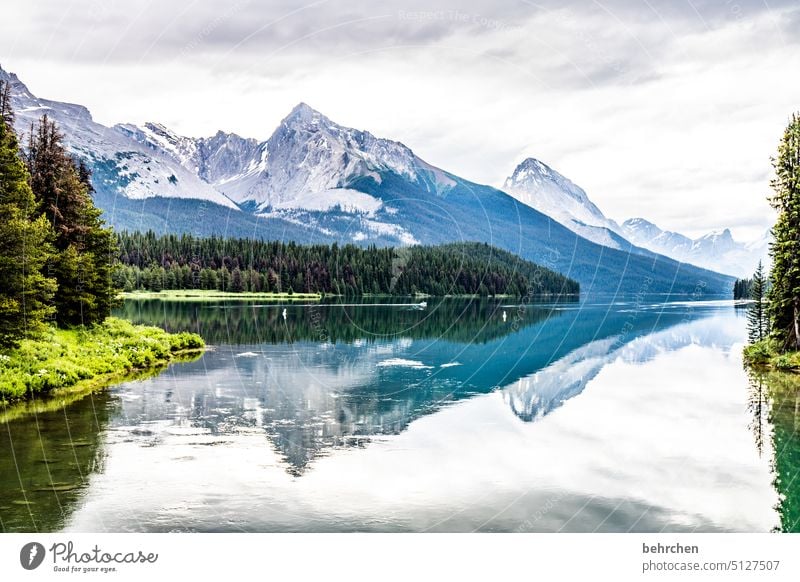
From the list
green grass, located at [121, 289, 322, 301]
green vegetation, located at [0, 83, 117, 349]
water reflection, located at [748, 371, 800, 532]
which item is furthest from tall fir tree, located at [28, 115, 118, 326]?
green grass, located at [121, 289, 322, 301]

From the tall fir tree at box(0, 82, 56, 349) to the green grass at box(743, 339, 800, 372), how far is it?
4539 centimetres

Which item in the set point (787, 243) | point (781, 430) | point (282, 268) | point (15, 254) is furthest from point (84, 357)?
point (282, 268)

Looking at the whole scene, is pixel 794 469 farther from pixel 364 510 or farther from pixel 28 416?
pixel 28 416

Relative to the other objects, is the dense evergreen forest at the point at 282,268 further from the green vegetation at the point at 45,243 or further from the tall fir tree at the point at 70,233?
the tall fir tree at the point at 70,233

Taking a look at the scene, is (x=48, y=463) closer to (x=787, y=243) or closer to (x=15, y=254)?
(x=15, y=254)

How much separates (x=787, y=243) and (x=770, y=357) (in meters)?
8.87

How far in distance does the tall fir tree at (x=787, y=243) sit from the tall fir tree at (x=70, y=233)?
45542mm

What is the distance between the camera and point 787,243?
1983 inches

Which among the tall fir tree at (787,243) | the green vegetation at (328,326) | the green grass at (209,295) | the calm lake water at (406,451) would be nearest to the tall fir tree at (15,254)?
the calm lake water at (406,451)

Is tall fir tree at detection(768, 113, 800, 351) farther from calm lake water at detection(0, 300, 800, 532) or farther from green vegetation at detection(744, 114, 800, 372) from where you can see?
calm lake water at detection(0, 300, 800, 532)

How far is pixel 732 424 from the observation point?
3178 centimetres

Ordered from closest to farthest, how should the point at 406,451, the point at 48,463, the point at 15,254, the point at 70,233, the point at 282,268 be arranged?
the point at 48,463, the point at 406,451, the point at 15,254, the point at 70,233, the point at 282,268

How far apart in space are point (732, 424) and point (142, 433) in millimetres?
23685

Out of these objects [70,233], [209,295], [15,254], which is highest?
[70,233]
